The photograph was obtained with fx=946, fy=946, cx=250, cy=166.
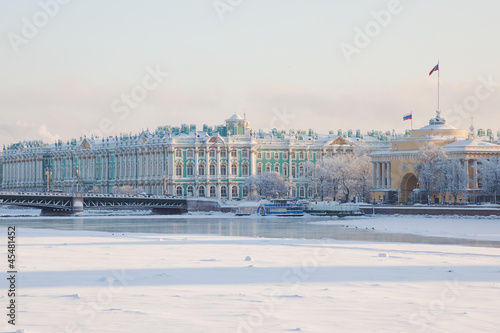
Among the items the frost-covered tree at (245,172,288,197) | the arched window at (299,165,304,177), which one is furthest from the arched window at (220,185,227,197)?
the arched window at (299,165,304,177)

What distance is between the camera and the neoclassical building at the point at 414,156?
105062 mm

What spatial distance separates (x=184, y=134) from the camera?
146 metres

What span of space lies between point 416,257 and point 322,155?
368 feet

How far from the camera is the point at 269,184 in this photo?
437 ft

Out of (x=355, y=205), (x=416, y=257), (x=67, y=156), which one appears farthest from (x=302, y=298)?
(x=67, y=156)

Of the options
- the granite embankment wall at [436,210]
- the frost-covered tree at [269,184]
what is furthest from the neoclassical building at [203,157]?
the granite embankment wall at [436,210]

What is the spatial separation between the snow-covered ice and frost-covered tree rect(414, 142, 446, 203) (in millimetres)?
63663

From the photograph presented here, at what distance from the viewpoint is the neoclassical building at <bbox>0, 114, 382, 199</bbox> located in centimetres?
14125

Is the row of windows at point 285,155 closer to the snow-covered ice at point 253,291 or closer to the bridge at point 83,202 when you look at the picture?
the bridge at point 83,202

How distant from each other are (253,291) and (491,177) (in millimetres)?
76175

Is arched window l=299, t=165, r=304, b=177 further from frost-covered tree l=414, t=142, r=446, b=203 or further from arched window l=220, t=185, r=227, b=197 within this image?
frost-covered tree l=414, t=142, r=446, b=203

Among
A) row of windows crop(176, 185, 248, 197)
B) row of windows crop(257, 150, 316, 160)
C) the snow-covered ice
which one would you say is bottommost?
the snow-covered ice

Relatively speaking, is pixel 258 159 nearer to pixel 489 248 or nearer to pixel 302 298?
pixel 489 248

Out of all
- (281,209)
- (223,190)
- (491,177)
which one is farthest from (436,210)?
(223,190)
